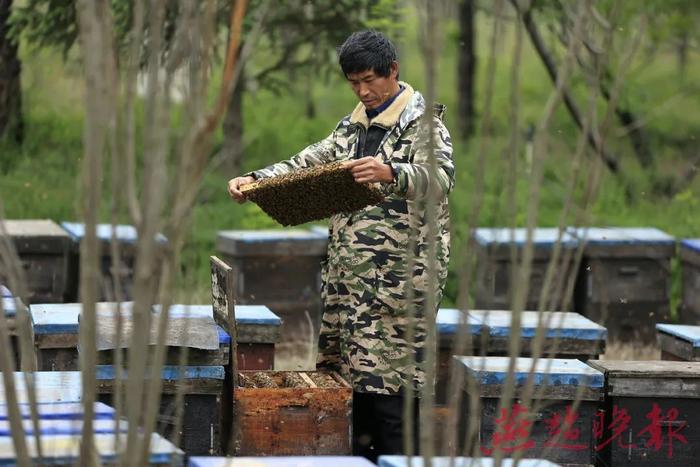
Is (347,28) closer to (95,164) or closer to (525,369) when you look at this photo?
(525,369)

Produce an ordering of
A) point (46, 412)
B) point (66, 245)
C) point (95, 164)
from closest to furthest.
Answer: point (95, 164), point (46, 412), point (66, 245)

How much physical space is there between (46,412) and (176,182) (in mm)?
1297

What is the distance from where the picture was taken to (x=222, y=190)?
13.2 meters

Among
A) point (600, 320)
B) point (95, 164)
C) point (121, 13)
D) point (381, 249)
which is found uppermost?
point (121, 13)

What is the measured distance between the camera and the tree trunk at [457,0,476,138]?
1823 cm

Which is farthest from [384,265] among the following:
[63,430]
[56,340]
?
[63,430]

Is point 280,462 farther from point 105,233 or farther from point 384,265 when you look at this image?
point 105,233

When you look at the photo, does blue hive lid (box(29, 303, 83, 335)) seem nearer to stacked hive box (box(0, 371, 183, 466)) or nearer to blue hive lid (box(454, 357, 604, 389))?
stacked hive box (box(0, 371, 183, 466))

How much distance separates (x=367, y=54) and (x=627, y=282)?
4.25 meters

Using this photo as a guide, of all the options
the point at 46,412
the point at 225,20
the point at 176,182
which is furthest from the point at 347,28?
the point at 176,182

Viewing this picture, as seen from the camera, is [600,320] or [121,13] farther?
[121,13]

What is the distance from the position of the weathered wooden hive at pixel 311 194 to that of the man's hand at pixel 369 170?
0.04 metres

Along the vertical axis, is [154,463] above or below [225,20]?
below

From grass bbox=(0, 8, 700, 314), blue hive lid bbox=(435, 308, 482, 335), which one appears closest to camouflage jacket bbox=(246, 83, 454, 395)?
blue hive lid bbox=(435, 308, 482, 335)
